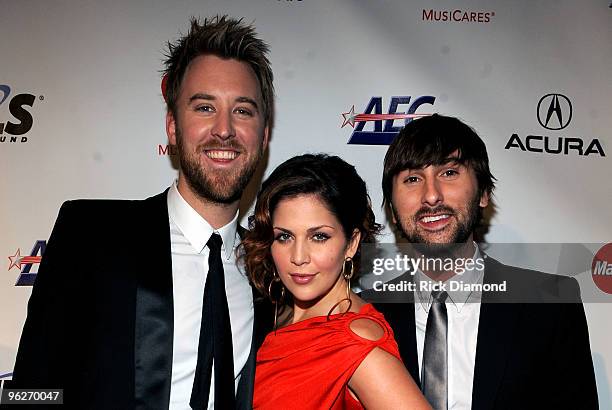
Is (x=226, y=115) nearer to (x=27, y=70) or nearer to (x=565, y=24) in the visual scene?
(x=27, y=70)

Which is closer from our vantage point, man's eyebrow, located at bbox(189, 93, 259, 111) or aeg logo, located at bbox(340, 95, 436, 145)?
man's eyebrow, located at bbox(189, 93, 259, 111)

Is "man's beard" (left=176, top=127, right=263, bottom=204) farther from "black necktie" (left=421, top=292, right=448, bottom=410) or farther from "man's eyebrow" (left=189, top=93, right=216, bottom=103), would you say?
"black necktie" (left=421, top=292, right=448, bottom=410)

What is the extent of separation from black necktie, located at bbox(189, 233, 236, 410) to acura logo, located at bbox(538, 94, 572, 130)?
1516 millimetres

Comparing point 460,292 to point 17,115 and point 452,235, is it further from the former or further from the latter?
point 17,115

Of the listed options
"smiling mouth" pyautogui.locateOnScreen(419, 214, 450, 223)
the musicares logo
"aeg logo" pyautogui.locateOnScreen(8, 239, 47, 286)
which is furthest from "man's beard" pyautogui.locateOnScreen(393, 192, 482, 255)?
"aeg logo" pyautogui.locateOnScreen(8, 239, 47, 286)

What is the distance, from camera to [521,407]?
5.79ft

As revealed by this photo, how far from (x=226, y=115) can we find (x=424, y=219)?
0.70m

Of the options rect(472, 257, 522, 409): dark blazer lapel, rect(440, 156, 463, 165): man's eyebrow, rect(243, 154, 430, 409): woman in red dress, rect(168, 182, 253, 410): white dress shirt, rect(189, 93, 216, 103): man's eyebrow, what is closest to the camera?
rect(243, 154, 430, 409): woman in red dress

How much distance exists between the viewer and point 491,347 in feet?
5.94

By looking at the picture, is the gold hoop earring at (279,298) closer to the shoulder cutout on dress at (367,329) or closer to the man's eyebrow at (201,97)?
the shoulder cutout on dress at (367,329)

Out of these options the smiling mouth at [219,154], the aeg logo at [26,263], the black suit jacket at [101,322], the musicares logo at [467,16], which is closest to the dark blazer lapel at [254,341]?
the black suit jacket at [101,322]

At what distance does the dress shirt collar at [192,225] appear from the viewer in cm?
180

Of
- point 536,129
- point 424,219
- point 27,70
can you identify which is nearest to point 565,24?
point 536,129

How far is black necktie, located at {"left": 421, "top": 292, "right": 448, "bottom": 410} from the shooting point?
5.93ft
